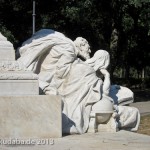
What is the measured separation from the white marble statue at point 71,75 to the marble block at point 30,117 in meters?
0.61

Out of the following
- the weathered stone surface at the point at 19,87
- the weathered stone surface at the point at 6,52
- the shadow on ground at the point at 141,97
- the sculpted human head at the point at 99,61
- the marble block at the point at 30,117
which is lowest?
the shadow on ground at the point at 141,97

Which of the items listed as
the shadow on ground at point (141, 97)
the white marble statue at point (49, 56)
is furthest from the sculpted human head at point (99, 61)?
the shadow on ground at point (141, 97)

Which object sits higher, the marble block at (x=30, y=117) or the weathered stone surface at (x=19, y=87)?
the weathered stone surface at (x=19, y=87)

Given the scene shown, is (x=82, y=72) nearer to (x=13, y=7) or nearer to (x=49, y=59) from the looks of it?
(x=49, y=59)

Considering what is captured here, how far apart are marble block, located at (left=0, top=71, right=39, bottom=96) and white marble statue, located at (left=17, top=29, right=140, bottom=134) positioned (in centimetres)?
73

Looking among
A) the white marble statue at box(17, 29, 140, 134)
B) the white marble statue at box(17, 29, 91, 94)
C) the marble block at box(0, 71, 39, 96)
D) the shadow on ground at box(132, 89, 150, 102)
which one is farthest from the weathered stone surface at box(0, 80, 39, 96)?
the shadow on ground at box(132, 89, 150, 102)

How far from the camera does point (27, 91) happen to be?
6.59m

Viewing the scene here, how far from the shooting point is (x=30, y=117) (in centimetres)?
646

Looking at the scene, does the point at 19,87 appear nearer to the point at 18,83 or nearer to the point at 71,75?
the point at 18,83

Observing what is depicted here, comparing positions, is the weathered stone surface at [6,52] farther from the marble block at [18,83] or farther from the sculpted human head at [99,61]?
the sculpted human head at [99,61]

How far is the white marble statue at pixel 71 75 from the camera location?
24.2ft

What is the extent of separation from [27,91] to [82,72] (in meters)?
1.28

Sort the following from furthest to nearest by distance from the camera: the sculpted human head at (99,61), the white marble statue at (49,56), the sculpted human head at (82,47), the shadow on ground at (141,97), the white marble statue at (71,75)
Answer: the shadow on ground at (141,97), the sculpted human head at (82,47), the sculpted human head at (99,61), the white marble statue at (49,56), the white marble statue at (71,75)

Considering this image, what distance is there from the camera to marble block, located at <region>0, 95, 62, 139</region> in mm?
6363
